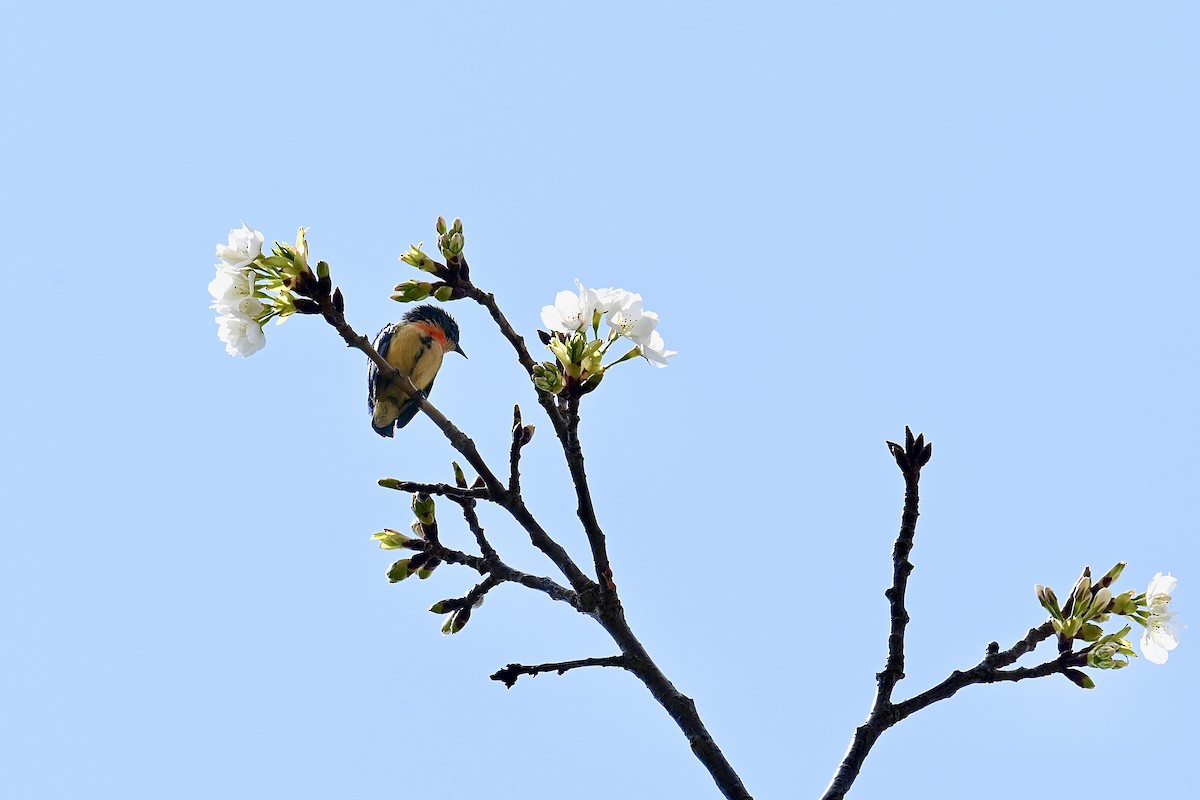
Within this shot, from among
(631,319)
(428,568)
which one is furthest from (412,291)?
(428,568)

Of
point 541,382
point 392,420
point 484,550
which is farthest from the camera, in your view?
point 392,420

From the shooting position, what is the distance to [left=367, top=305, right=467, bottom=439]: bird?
8227 millimetres

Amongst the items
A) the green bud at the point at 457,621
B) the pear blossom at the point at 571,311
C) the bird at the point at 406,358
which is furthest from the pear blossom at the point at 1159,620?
the bird at the point at 406,358

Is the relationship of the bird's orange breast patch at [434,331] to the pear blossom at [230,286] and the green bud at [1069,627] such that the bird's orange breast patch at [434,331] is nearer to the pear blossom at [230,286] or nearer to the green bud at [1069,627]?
the pear blossom at [230,286]

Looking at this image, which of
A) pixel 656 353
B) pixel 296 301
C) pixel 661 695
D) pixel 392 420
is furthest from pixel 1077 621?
pixel 392 420

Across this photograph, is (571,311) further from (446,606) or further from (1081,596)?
(1081,596)

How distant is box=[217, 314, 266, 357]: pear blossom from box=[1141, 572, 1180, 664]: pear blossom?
139 inches

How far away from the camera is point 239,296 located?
12.5 feet

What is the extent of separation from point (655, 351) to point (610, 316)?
208 millimetres

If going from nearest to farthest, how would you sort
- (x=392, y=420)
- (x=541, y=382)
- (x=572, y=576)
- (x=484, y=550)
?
(x=541, y=382) → (x=572, y=576) → (x=484, y=550) → (x=392, y=420)

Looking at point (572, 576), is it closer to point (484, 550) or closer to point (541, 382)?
point (484, 550)

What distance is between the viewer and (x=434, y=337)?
8.80 meters

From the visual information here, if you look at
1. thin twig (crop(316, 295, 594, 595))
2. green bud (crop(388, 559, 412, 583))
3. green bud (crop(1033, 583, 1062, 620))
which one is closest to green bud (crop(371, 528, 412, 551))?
green bud (crop(388, 559, 412, 583))

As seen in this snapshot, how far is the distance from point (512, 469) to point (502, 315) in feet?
1.86
